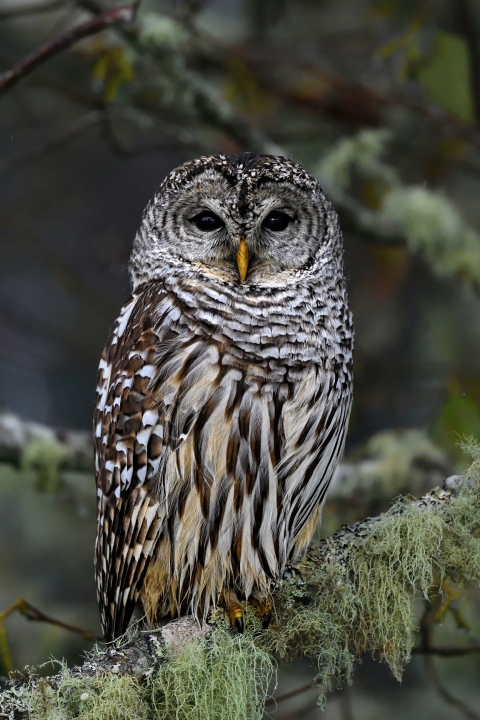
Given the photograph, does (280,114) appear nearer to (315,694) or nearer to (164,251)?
(164,251)

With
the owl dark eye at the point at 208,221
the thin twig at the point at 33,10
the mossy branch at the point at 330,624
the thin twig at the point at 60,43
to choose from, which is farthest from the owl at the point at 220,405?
the thin twig at the point at 33,10

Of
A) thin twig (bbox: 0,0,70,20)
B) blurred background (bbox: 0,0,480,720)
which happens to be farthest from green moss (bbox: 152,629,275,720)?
thin twig (bbox: 0,0,70,20)

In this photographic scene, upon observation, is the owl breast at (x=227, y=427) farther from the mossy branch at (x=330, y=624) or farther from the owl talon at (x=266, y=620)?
the mossy branch at (x=330, y=624)

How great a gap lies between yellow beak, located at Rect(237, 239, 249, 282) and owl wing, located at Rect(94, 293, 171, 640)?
11.6 inches

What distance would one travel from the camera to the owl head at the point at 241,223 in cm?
262

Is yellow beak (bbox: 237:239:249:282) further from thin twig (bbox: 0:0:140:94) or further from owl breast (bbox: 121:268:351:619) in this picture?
thin twig (bbox: 0:0:140:94)

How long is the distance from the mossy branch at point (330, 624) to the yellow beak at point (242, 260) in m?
0.81

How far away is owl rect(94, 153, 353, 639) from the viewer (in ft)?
8.16

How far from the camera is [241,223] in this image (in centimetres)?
261

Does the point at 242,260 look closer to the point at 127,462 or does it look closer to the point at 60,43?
the point at 127,462

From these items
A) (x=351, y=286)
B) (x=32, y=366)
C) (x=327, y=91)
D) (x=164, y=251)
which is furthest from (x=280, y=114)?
(x=164, y=251)

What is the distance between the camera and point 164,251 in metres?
2.78

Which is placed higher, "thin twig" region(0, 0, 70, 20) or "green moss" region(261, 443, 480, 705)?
"thin twig" region(0, 0, 70, 20)

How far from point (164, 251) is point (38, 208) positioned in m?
3.30
